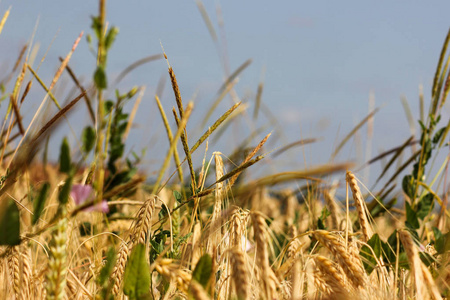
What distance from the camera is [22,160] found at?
0.56 meters

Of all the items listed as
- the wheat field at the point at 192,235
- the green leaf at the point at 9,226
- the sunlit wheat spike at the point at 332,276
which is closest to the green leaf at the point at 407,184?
the wheat field at the point at 192,235

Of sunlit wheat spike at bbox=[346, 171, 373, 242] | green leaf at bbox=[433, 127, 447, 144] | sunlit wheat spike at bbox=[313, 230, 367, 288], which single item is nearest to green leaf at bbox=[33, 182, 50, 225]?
sunlit wheat spike at bbox=[313, 230, 367, 288]

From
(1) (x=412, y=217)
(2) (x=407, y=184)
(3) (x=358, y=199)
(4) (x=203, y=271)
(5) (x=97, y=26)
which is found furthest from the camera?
(2) (x=407, y=184)

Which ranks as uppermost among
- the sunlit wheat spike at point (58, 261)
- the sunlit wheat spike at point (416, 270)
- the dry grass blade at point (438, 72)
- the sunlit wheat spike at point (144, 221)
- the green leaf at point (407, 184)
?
the dry grass blade at point (438, 72)

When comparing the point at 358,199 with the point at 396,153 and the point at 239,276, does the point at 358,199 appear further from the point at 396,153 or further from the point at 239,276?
the point at 396,153

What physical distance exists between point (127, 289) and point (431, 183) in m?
1.15

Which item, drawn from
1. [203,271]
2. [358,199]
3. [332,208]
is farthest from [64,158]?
[332,208]

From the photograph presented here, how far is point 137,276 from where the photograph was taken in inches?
26.5

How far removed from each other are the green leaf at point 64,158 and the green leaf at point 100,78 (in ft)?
0.20

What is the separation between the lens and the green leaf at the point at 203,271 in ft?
2.03

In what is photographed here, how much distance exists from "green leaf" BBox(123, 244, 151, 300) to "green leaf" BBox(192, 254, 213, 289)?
0.27 ft

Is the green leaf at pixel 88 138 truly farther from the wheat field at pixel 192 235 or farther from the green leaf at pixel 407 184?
the green leaf at pixel 407 184

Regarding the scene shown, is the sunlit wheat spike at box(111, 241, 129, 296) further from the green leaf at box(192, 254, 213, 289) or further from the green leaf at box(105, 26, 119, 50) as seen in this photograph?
the green leaf at box(105, 26, 119, 50)

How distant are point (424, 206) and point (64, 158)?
131 centimetres
